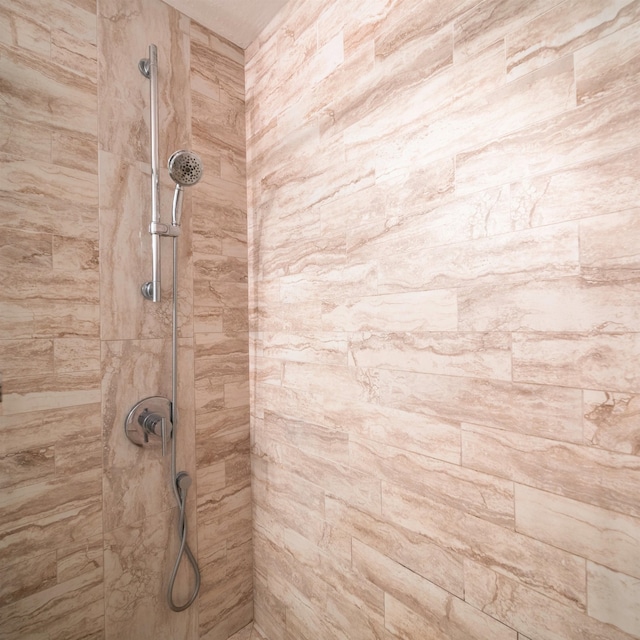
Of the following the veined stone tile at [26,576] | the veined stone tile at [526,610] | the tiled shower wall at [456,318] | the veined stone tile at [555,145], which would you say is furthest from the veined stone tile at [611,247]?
the veined stone tile at [26,576]

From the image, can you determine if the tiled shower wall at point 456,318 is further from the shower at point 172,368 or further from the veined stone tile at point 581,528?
the shower at point 172,368

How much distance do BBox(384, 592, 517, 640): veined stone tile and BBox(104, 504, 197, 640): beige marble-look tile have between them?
2.62 feet

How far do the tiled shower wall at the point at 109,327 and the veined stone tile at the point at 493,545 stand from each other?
81 cm

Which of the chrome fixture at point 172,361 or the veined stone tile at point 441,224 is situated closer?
the veined stone tile at point 441,224

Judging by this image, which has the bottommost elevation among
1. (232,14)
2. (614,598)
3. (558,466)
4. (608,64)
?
(614,598)

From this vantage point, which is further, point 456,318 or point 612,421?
point 456,318

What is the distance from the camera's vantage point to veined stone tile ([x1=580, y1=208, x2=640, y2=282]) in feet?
2.17

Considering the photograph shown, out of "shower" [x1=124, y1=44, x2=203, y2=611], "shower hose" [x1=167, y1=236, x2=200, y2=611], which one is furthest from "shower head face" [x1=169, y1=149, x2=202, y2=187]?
"shower hose" [x1=167, y1=236, x2=200, y2=611]

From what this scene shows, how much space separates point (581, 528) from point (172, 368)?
4.12ft

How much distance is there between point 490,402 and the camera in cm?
85

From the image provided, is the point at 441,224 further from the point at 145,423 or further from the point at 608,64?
the point at 145,423

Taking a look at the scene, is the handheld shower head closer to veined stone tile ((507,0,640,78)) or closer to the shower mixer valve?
the shower mixer valve

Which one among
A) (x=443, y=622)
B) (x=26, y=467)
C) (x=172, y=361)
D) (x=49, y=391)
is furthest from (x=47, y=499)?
(x=443, y=622)

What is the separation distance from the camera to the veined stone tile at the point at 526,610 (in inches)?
28.1
